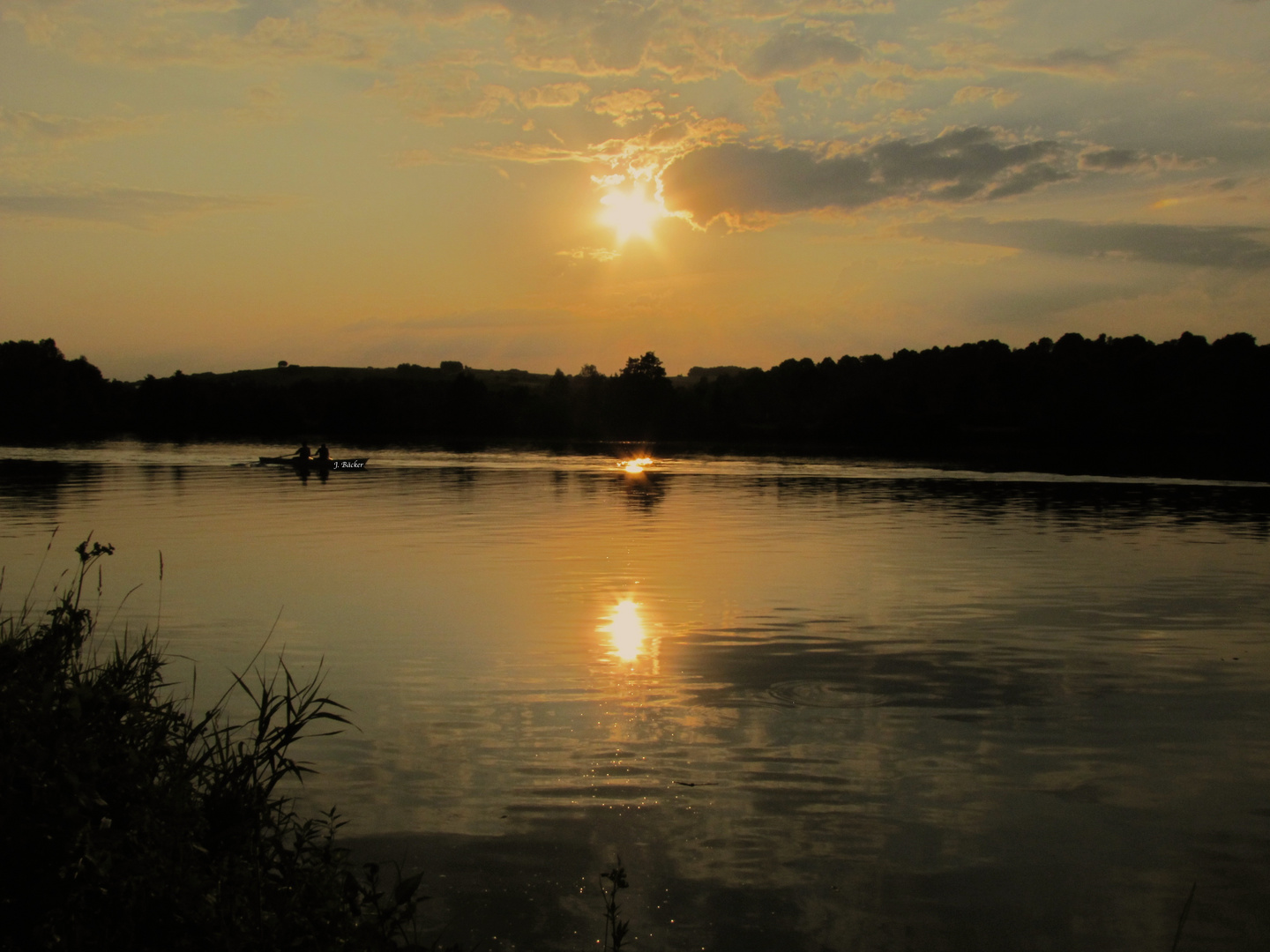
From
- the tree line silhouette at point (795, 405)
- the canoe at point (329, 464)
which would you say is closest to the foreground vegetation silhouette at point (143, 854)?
the canoe at point (329, 464)

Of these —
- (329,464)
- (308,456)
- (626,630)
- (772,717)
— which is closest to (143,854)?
(772,717)

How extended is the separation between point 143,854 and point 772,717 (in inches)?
323

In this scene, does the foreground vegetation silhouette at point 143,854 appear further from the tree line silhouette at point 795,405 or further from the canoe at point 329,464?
the tree line silhouette at point 795,405

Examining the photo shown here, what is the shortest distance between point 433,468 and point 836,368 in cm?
11986

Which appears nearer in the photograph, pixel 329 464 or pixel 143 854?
pixel 143 854

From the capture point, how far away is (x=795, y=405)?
166250mm

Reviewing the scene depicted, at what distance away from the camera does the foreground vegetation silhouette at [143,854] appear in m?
5.87

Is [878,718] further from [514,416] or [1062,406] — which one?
[514,416]

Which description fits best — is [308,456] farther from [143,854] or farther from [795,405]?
[795,405]

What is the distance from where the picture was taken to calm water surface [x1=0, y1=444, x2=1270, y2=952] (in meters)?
8.51

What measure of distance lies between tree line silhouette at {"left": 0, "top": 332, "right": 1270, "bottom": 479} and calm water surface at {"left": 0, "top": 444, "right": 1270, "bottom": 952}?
3486 inches

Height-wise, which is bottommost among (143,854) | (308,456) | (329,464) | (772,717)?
(772,717)

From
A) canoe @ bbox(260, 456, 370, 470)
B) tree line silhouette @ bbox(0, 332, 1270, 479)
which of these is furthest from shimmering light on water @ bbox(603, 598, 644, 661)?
tree line silhouette @ bbox(0, 332, 1270, 479)

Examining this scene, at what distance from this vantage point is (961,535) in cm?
3438
